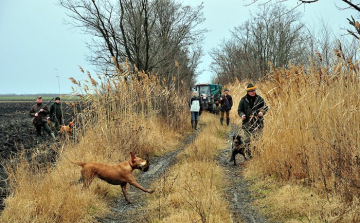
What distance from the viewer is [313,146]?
18.9 feet

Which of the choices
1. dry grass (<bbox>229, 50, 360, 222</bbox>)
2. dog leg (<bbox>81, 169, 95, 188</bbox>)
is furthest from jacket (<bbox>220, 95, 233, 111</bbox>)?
dog leg (<bbox>81, 169, 95, 188</bbox>)

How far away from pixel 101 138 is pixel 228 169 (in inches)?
121

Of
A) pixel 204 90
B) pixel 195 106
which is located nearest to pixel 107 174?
pixel 195 106

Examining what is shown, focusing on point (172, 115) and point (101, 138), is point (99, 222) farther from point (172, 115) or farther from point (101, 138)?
point (172, 115)

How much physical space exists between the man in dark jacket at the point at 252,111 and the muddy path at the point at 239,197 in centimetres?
86

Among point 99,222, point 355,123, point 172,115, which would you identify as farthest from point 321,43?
point 172,115

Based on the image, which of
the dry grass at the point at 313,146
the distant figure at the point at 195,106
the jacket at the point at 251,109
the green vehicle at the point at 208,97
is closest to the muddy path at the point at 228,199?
the dry grass at the point at 313,146

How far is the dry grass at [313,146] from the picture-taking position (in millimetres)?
4637

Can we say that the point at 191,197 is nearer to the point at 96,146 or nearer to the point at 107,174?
the point at 107,174

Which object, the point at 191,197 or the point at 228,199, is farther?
the point at 228,199

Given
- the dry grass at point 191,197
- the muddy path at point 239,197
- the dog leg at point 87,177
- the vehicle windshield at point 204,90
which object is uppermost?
the vehicle windshield at point 204,90

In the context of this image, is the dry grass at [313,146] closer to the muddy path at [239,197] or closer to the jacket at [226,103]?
the muddy path at [239,197]

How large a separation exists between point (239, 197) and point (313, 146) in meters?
1.48

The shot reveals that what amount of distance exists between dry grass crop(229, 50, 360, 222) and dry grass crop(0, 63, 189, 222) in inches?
110
